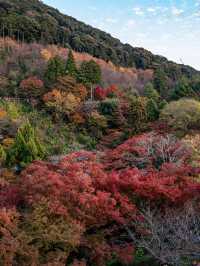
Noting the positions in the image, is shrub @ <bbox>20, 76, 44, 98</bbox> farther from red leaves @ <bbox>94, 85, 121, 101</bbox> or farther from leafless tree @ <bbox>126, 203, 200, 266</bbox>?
leafless tree @ <bbox>126, 203, 200, 266</bbox>

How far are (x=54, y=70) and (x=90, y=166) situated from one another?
85.2 ft

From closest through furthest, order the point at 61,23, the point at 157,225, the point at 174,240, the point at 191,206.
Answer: the point at 174,240 < the point at 157,225 < the point at 191,206 < the point at 61,23

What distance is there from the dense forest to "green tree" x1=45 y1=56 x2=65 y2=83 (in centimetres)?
11

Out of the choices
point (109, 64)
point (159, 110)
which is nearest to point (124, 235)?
point (159, 110)

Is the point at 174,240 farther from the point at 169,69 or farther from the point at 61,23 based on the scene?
the point at 61,23

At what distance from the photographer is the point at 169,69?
66812mm

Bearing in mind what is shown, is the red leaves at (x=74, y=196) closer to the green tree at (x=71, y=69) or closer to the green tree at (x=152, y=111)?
the green tree at (x=152, y=111)

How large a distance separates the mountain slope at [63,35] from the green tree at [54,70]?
61.1ft

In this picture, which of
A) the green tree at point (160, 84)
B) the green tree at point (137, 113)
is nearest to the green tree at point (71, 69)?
the green tree at point (137, 113)

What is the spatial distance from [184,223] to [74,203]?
4.02 metres

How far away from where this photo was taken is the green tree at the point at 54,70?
136ft

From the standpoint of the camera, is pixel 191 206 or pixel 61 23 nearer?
pixel 191 206

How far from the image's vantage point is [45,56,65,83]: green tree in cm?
4134

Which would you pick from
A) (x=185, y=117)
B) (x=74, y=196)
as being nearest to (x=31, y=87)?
(x=185, y=117)
